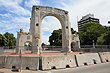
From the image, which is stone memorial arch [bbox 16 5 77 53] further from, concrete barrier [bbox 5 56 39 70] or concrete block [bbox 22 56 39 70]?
concrete block [bbox 22 56 39 70]

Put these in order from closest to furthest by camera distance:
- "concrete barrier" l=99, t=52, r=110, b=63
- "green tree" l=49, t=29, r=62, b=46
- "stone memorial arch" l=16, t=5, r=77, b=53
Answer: "concrete barrier" l=99, t=52, r=110, b=63, "stone memorial arch" l=16, t=5, r=77, b=53, "green tree" l=49, t=29, r=62, b=46

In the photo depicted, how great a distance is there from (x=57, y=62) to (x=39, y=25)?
13744mm

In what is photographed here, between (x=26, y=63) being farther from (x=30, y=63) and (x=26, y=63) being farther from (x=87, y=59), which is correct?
(x=87, y=59)

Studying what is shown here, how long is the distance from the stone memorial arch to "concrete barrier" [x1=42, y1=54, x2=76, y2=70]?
Answer: 9758mm

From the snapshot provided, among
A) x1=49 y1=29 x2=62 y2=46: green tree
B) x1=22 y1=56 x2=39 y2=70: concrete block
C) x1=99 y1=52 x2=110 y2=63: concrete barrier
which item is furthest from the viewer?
x1=49 y1=29 x2=62 y2=46: green tree

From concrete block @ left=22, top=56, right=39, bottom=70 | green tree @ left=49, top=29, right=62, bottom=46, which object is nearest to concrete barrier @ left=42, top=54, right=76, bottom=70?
concrete block @ left=22, top=56, right=39, bottom=70

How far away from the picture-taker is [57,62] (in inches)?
261

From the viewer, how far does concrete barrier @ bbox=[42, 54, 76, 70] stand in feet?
20.8

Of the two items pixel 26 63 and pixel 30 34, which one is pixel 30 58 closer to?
pixel 26 63

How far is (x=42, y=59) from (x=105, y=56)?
7.55m

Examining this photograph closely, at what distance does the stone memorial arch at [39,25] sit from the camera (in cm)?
1694

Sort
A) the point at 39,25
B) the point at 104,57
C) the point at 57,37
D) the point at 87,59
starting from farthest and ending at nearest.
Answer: the point at 57,37 < the point at 39,25 < the point at 104,57 < the point at 87,59

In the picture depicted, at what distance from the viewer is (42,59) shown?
6.30 m

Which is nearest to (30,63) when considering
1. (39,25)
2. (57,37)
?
(39,25)
